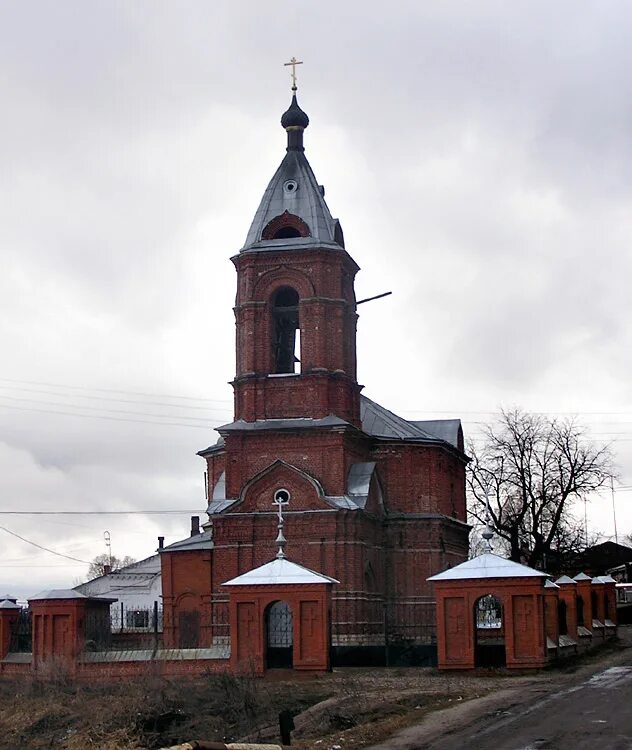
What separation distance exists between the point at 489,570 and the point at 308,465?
847 centimetres

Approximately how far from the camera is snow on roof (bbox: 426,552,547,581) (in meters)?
26.0

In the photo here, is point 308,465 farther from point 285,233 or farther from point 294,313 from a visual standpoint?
point 285,233

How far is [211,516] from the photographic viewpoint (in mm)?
33250

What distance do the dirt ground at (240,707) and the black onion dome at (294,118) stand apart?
18391mm

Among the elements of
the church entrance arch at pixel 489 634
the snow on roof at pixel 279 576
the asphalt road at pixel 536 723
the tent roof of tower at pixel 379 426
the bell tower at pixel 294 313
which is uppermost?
the bell tower at pixel 294 313

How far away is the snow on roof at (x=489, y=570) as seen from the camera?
2597cm

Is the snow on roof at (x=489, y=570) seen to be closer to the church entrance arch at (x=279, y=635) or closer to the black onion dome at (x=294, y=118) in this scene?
the church entrance arch at (x=279, y=635)

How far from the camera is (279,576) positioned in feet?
88.2

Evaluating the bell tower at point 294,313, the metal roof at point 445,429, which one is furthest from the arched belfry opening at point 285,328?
the metal roof at point 445,429

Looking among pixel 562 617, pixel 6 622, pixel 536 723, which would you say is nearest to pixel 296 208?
pixel 6 622

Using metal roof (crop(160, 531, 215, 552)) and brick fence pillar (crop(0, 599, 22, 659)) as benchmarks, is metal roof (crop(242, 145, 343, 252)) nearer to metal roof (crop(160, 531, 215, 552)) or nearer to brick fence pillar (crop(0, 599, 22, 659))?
metal roof (crop(160, 531, 215, 552))

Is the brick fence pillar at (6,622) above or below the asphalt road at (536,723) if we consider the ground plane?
above

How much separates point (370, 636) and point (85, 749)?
15.6 m

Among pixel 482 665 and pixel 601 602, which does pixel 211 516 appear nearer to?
pixel 482 665
